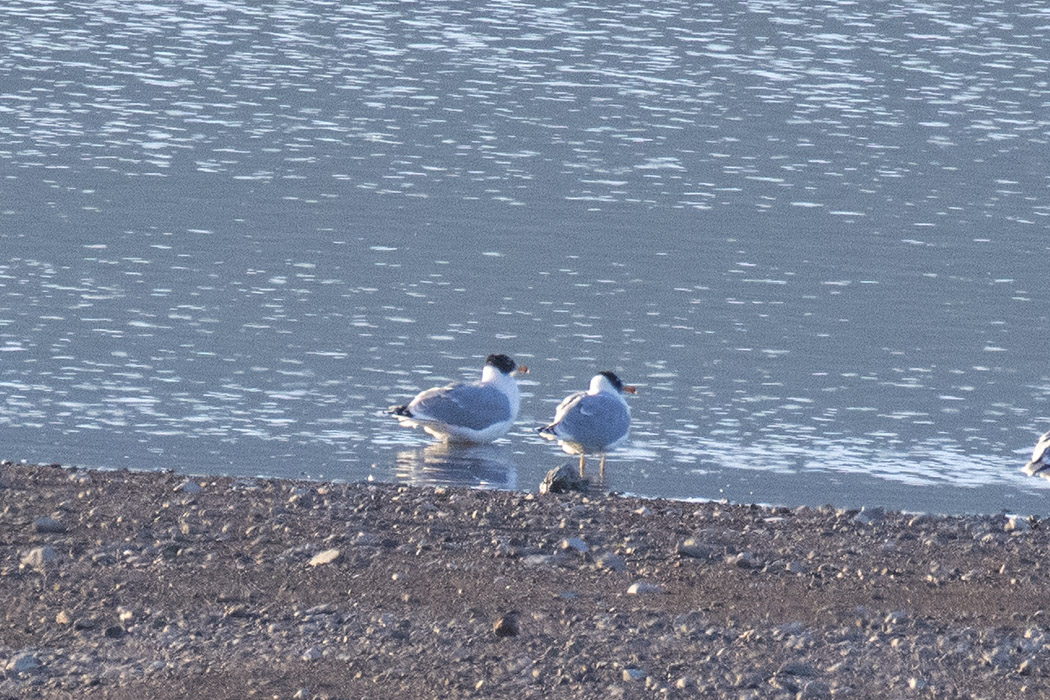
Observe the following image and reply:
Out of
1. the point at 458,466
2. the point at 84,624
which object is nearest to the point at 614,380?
the point at 458,466

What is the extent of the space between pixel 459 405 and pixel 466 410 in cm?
8

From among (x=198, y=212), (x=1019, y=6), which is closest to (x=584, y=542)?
(x=198, y=212)

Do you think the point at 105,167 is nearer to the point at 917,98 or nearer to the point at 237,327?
the point at 237,327

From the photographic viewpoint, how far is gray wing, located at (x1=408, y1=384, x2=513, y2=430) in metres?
14.4

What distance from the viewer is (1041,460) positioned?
1335 centimetres

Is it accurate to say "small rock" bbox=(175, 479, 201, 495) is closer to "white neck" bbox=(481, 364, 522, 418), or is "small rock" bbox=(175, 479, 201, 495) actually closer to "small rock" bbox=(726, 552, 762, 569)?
"small rock" bbox=(726, 552, 762, 569)

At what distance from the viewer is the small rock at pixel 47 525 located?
10.1 metres

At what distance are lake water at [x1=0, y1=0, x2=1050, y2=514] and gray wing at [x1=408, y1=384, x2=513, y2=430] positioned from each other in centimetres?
34

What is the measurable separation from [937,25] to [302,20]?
12792 millimetres

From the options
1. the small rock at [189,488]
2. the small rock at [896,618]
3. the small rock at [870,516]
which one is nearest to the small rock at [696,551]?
the small rock at [896,618]

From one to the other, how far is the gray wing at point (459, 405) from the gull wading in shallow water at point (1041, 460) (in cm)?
381

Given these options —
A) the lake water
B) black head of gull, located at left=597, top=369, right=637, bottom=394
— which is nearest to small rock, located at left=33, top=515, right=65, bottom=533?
the lake water

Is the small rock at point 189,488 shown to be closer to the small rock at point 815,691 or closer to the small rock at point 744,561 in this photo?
the small rock at point 744,561

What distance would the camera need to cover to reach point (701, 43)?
37594 millimetres
